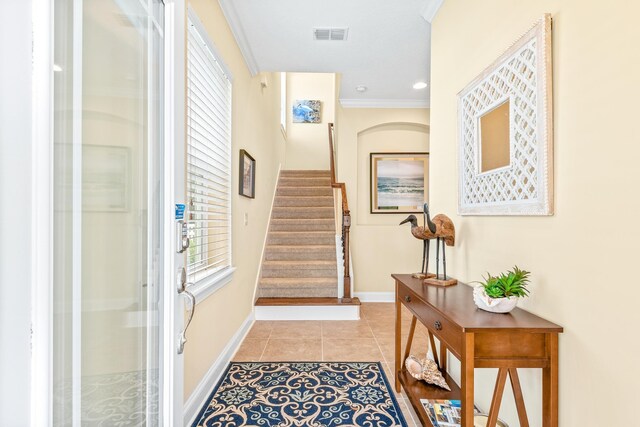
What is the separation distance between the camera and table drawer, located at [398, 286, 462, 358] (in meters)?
1.27

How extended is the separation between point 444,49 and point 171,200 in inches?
82.2

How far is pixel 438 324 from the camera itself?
4.83 ft

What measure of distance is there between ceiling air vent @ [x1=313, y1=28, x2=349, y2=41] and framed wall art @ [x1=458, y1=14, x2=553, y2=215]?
4.36 ft

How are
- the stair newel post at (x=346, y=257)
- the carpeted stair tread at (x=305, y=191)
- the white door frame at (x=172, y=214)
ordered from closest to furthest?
1. the white door frame at (x=172, y=214)
2. the stair newel post at (x=346, y=257)
3. the carpeted stair tread at (x=305, y=191)

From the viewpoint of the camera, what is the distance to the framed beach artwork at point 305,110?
7375 mm

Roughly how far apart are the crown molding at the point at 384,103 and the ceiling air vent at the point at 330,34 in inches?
68.4

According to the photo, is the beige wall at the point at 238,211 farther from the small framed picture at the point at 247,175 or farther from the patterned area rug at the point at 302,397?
the patterned area rug at the point at 302,397

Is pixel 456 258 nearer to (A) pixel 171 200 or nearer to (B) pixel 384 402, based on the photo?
(B) pixel 384 402

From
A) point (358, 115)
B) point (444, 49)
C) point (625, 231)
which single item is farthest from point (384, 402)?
point (358, 115)

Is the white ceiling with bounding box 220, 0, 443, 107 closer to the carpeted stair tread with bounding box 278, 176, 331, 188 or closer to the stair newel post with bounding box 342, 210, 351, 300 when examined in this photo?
the stair newel post with bounding box 342, 210, 351, 300

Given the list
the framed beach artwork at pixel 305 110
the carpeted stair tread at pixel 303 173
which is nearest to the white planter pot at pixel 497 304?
the carpeted stair tread at pixel 303 173

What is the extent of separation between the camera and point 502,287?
1.32m

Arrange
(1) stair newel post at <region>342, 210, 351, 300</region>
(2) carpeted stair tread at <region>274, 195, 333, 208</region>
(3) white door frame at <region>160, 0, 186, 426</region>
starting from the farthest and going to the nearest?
(2) carpeted stair tread at <region>274, 195, 333, 208</region> < (1) stair newel post at <region>342, 210, 351, 300</region> < (3) white door frame at <region>160, 0, 186, 426</region>

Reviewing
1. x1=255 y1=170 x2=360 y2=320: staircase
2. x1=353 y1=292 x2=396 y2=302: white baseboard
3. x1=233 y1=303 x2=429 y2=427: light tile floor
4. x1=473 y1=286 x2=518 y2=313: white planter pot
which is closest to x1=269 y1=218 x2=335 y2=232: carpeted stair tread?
x1=255 y1=170 x2=360 y2=320: staircase
